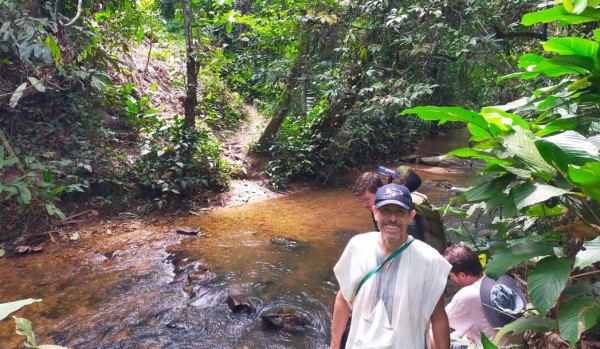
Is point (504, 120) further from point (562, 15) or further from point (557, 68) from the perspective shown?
point (562, 15)

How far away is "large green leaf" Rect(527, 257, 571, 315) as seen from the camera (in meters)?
1.23

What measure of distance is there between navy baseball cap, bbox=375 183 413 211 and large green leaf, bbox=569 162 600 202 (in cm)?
81

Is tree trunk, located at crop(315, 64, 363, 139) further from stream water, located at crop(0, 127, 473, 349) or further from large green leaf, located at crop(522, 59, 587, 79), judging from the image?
large green leaf, located at crop(522, 59, 587, 79)

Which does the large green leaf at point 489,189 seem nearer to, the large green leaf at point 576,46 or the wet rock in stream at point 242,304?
the large green leaf at point 576,46

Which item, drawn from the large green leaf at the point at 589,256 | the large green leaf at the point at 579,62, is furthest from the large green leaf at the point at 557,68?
the large green leaf at the point at 589,256

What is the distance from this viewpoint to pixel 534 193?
1.25 metres

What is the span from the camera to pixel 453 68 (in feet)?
23.9

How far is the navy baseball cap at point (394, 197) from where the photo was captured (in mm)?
1937

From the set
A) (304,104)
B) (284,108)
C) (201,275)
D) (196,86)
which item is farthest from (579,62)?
(284,108)

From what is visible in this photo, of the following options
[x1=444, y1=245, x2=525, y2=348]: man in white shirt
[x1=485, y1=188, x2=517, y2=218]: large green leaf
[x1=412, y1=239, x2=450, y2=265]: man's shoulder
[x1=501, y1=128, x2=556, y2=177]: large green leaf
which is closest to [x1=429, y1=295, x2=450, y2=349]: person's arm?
[x1=412, y1=239, x2=450, y2=265]: man's shoulder

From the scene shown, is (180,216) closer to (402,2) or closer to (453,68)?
(402,2)

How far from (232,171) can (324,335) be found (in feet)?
18.3

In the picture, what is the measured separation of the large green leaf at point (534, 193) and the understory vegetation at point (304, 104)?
0.04 ft

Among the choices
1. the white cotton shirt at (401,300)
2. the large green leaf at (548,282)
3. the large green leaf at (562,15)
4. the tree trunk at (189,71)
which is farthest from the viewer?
the tree trunk at (189,71)
